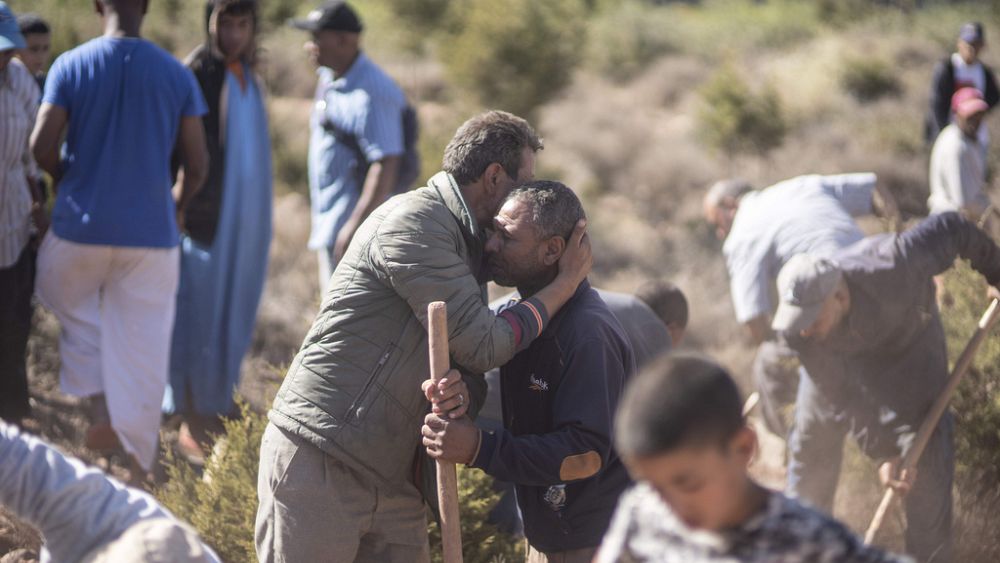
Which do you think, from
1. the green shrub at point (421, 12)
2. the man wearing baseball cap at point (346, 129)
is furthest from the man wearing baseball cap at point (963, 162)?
the green shrub at point (421, 12)

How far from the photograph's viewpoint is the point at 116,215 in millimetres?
4801

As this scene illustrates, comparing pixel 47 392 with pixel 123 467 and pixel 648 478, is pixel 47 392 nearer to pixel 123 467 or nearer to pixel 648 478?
pixel 123 467

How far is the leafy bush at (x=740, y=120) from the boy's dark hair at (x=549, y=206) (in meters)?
16.0

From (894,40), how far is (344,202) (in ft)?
74.8

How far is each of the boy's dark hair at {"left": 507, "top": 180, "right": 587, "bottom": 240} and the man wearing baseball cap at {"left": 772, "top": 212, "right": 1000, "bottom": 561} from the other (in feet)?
5.38

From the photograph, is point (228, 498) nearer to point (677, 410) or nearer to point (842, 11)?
point (677, 410)

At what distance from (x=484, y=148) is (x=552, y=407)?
2.36ft

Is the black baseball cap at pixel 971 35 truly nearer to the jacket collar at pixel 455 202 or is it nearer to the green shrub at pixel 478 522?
the green shrub at pixel 478 522

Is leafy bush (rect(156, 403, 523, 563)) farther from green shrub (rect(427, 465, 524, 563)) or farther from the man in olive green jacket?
the man in olive green jacket

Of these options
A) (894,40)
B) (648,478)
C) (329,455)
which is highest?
(648,478)

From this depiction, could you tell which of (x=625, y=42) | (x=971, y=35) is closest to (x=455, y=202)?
(x=971, y=35)

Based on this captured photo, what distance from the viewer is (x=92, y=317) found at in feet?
16.5

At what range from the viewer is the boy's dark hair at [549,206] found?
2.97m

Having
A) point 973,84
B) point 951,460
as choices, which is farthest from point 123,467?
point 973,84
